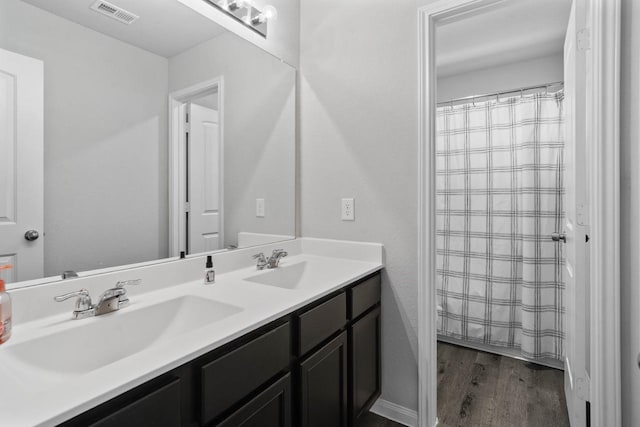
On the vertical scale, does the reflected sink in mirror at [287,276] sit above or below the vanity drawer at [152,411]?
above

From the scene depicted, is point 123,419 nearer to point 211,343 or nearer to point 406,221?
point 211,343

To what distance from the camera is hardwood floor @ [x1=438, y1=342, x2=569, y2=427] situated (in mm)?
1748

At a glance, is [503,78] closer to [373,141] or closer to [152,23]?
[373,141]

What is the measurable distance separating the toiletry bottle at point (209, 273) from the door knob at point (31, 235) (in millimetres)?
552

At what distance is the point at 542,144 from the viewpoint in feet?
7.83

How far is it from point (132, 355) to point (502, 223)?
2530mm

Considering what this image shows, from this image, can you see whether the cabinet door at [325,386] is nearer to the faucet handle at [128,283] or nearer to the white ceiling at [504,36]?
the faucet handle at [128,283]

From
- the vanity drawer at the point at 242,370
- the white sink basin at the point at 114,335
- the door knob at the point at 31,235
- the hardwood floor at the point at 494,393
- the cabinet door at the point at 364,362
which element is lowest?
the hardwood floor at the point at 494,393

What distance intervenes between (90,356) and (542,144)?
109 inches

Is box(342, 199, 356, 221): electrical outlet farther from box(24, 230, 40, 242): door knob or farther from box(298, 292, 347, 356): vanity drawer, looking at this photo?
box(24, 230, 40, 242): door knob

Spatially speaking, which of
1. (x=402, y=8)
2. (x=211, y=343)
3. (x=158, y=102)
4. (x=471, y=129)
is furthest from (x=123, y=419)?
(x=471, y=129)

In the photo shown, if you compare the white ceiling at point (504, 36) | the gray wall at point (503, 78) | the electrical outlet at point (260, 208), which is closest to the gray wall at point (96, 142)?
the electrical outlet at point (260, 208)

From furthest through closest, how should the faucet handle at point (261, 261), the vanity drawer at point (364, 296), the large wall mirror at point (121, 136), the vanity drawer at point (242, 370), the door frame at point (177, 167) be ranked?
the faucet handle at point (261, 261)
the vanity drawer at point (364, 296)
the door frame at point (177, 167)
the large wall mirror at point (121, 136)
the vanity drawer at point (242, 370)

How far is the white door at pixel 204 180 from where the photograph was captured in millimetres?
1406
